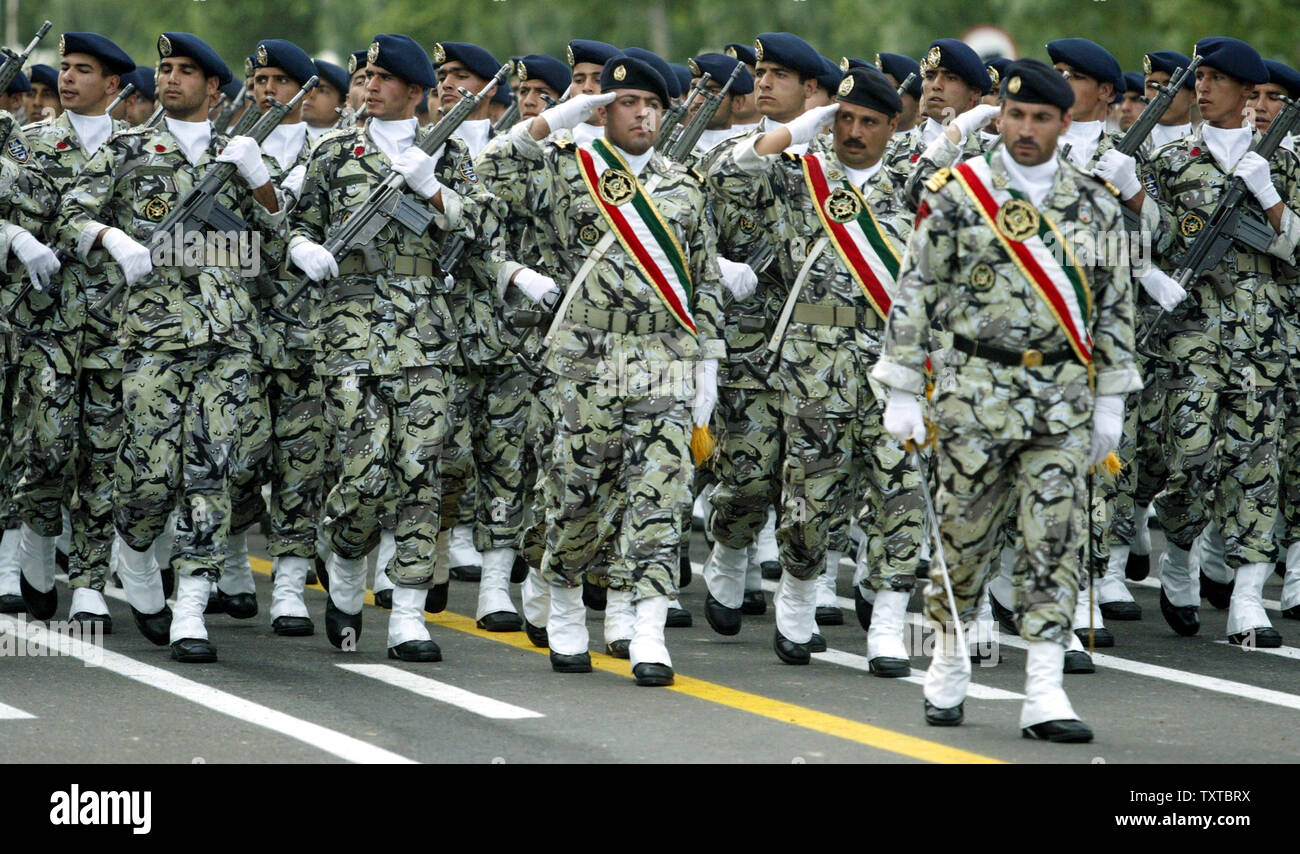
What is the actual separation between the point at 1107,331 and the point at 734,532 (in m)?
2.82

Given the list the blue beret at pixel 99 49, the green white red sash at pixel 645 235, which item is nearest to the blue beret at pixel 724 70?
the green white red sash at pixel 645 235

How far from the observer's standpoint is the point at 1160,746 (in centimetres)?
773

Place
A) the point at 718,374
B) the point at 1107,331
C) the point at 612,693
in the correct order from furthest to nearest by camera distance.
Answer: the point at 718,374 < the point at 612,693 < the point at 1107,331

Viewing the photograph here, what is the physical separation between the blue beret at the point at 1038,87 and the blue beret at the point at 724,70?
13.7 feet

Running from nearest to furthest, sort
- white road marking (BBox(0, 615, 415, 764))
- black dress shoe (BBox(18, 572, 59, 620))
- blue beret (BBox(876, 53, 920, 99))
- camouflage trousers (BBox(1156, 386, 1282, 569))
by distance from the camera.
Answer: white road marking (BBox(0, 615, 415, 764))
camouflage trousers (BBox(1156, 386, 1282, 569))
black dress shoe (BBox(18, 572, 59, 620))
blue beret (BBox(876, 53, 920, 99))

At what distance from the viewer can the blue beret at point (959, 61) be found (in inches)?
418

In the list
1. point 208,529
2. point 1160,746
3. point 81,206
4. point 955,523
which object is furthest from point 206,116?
point 1160,746

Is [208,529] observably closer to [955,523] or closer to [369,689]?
[369,689]

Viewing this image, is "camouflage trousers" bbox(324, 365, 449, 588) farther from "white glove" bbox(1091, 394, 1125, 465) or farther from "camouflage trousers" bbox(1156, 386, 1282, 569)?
"camouflage trousers" bbox(1156, 386, 1282, 569)

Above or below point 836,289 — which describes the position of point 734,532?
below

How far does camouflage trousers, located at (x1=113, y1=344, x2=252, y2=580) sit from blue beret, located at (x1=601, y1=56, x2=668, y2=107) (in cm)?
208

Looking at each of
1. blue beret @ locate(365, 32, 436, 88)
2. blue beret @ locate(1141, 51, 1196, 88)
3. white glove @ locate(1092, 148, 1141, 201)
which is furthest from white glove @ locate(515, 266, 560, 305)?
blue beret @ locate(1141, 51, 1196, 88)

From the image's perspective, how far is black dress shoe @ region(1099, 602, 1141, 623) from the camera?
10977 millimetres

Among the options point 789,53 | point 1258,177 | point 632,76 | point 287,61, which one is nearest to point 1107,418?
point 632,76
